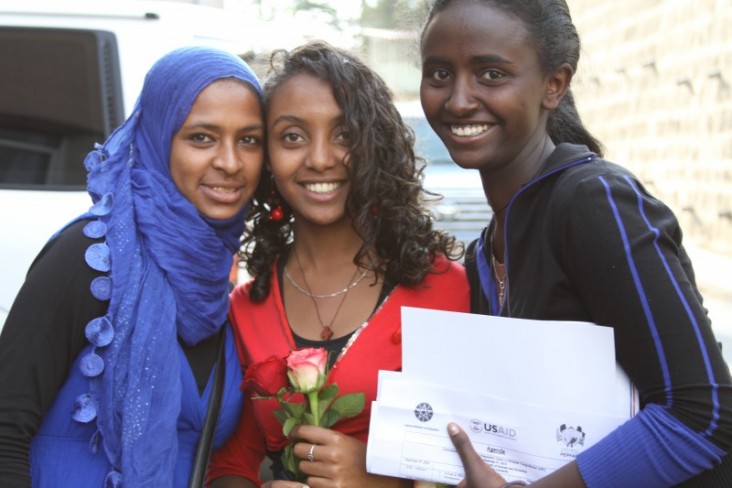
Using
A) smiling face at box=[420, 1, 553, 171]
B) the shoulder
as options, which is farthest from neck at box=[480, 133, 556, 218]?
the shoulder

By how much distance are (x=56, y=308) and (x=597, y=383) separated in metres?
1.21

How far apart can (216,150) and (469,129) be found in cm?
69

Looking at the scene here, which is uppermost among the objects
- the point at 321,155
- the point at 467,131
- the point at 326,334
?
the point at 467,131

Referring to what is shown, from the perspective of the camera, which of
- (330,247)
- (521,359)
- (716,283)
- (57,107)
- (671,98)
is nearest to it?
(521,359)

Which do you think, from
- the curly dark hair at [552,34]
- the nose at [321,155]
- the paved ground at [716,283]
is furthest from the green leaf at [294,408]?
the paved ground at [716,283]

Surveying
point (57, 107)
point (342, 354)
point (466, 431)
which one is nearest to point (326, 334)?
point (342, 354)

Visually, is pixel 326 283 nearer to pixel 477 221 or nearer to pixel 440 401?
pixel 440 401

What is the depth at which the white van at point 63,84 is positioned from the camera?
14.1 ft

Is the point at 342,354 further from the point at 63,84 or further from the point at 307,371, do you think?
the point at 63,84

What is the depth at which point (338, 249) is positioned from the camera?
9.21ft

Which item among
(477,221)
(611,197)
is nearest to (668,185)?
(477,221)

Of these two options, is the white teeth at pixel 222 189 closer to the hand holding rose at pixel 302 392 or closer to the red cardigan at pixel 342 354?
the red cardigan at pixel 342 354

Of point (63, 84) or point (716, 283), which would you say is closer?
point (63, 84)

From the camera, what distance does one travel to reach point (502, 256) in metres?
2.40
